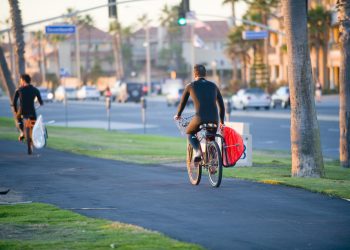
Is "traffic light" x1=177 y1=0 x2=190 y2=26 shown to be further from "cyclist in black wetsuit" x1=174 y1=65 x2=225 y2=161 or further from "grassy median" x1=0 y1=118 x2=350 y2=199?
"cyclist in black wetsuit" x1=174 y1=65 x2=225 y2=161

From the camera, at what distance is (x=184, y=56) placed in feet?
529

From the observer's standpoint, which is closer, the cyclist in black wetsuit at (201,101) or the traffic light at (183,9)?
the cyclist in black wetsuit at (201,101)

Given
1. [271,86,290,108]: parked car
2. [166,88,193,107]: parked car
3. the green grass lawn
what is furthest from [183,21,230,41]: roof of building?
the green grass lawn

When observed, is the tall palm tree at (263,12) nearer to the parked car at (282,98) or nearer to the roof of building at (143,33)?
the parked car at (282,98)

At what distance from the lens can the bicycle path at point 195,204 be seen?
9.36 meters

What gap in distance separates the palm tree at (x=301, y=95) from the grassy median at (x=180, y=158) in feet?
1.12

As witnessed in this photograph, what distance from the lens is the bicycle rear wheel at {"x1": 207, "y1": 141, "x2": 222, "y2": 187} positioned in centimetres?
1355

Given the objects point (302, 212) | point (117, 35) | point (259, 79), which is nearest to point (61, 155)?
point (302, 212)

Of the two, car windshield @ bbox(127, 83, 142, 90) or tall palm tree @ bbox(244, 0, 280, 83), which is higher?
tall palm tree @ bbox(244, 0, 280, 83)

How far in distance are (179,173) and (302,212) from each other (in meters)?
5.98

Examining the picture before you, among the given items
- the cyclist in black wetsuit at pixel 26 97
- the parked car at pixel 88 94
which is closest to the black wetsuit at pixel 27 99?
the cyclist in black wetsuit at pixel 26 97

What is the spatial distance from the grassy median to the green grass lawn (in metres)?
3.83

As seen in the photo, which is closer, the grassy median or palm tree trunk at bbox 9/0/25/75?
the grassy median

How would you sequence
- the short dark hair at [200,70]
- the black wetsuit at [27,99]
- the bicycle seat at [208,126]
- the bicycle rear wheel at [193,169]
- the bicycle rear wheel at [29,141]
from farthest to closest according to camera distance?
1. the bicycle rear wheel at [29,141]
2. the black wetsuit at [27,99]
3. the bicycle rear wheel at [193,169]
4. the short dark hair at [200,70]
5. the bicycle seat at [208,126]
